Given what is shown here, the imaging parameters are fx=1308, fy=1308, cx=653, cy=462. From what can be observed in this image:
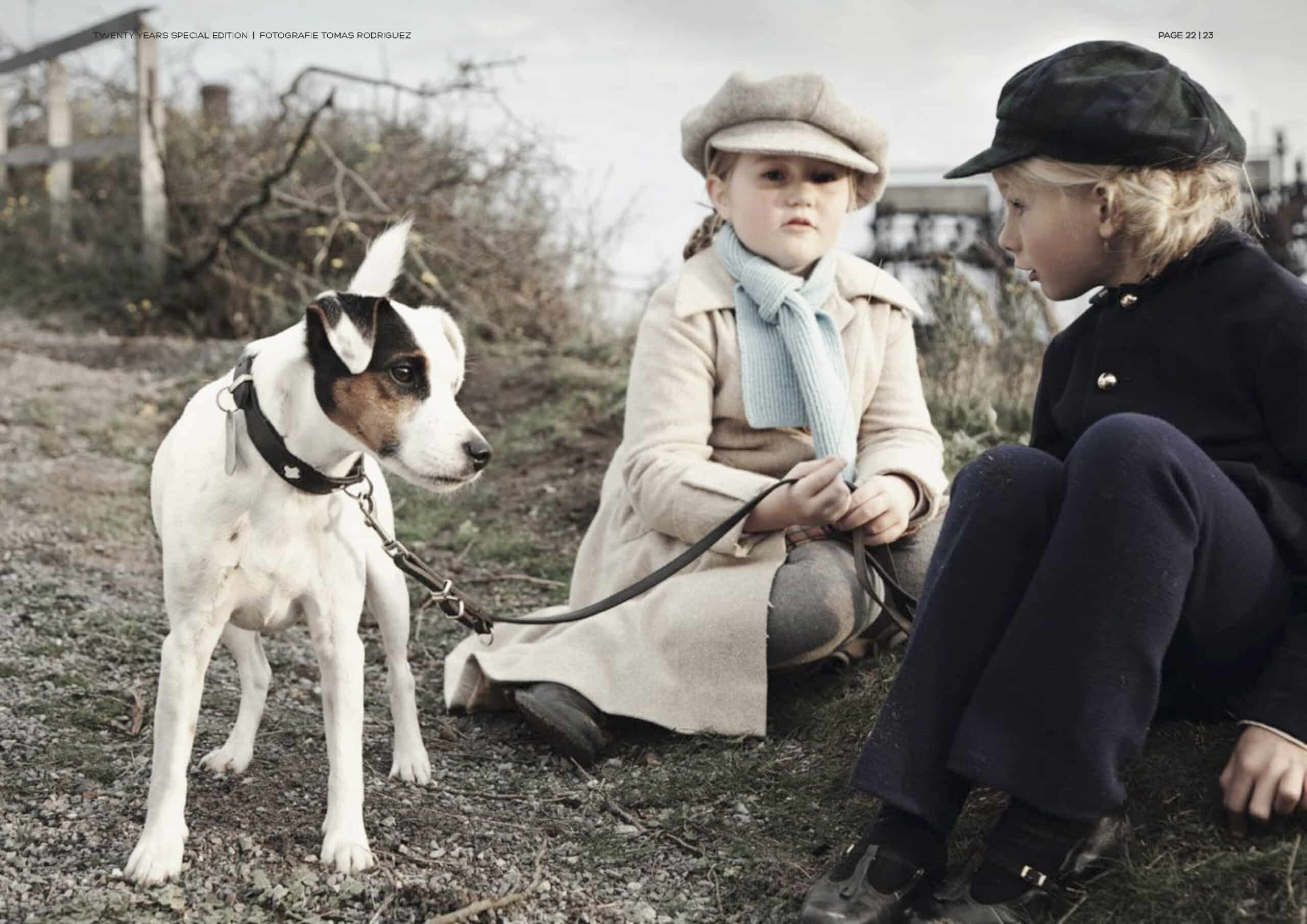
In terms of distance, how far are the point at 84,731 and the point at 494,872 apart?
133 cm

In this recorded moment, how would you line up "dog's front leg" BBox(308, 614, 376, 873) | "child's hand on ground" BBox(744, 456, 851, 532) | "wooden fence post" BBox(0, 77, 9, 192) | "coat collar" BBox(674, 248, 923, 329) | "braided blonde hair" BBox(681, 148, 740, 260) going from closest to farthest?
"dog's front leg" BBox(308, 614, 376, 873) < "child's hand on ground" BBox(744, 456, 851, 532) < "coat collar" BBox(674, 248, 923, 329) < "braided blonde hair" BBox(681, 148, 740, 260) < "wooden fence post" BBox(0, 77, 9, 192)

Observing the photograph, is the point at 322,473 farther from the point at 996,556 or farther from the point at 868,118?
the point at 868,118

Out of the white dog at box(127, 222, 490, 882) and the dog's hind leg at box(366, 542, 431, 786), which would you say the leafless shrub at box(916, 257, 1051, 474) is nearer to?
the dog's hind leg at box(366, 542, 431, 786)

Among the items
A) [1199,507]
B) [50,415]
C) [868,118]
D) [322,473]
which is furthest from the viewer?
[50,415]

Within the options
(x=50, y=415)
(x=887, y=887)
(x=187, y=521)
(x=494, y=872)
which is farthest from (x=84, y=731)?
(x=50, y=415)

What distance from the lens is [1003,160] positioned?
8.36ft

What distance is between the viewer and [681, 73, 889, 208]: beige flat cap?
3.33 m

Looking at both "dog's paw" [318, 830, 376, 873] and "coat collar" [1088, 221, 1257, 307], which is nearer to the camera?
"coat collar" [1088, 221, 1257, 307]

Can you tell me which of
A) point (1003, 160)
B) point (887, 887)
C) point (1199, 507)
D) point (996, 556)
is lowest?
point (887, 887)

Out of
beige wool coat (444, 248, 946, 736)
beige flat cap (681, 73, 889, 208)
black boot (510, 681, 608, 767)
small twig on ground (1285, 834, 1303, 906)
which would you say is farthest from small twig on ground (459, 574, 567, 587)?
small twig on ground (1285, 834, 1303, 906)

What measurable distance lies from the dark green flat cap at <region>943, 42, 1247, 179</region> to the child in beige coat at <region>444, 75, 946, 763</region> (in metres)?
0.85

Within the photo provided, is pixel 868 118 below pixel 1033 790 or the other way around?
the other way around

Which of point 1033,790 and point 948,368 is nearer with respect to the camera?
point 1033,790

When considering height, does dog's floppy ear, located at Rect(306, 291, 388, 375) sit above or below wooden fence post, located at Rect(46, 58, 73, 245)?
above
